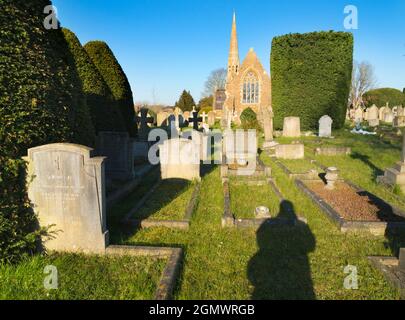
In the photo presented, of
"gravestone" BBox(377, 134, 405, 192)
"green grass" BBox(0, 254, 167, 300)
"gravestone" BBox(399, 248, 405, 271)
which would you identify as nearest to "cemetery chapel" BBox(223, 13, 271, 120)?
"gravestone" BBox(377, 134, 405, 192)

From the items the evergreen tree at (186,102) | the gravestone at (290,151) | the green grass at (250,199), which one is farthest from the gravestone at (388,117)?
the green grass at (250,199)

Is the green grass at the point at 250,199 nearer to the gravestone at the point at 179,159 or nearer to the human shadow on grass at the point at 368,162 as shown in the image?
the gravestone at the point at 179,159

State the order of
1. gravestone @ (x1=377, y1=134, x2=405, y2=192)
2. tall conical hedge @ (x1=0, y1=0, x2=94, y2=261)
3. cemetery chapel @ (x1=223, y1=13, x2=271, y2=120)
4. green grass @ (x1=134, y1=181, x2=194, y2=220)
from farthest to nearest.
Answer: cemetery chapel @ (x1=223, y1=13, x2=271, y2=120) < gravestone @ (x1=377, y1=134, x2=405, y2=192) < green grass @ (x1=134, y1=181, x2=194, y2=220) < tall conical hedge @ (x1=0, y1=0, x2=94, y2=261)

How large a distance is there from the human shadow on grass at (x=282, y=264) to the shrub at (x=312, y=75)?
22805 millimetres

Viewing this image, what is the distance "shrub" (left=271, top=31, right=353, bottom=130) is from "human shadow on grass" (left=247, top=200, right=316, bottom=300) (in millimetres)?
22805

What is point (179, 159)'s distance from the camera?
9.16 m

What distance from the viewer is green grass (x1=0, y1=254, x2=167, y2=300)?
10.7 feet

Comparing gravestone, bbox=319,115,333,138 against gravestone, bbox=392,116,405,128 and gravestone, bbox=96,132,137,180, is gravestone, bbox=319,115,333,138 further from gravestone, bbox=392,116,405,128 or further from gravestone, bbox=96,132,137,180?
gravestone, bbox=96,132,137,180

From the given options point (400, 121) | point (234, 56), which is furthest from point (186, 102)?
point (400, 121)

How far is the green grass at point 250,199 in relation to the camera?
6.22 m

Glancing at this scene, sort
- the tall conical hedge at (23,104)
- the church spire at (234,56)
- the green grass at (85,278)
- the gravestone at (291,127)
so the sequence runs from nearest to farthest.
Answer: the green grass at (85,278) < the tall conical hedge at (23,104) < the gravestone at (291,127) < the church spire at (234,56)

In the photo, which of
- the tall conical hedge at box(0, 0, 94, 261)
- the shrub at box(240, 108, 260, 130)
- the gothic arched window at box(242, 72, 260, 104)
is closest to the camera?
the tall conical hedge at box(0, 0, 94, 261)

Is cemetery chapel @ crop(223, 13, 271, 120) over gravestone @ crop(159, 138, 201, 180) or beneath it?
over
